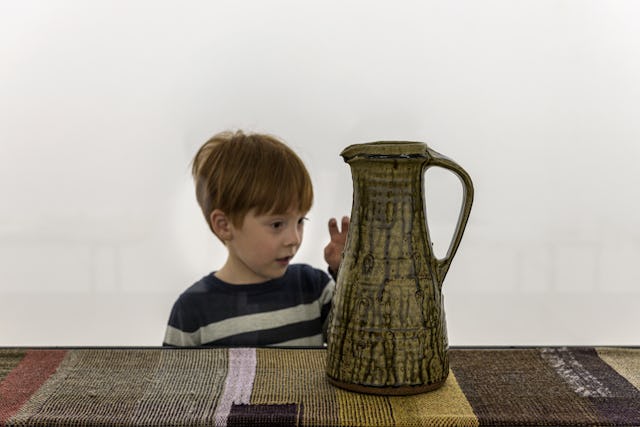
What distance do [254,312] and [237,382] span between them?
25 cm

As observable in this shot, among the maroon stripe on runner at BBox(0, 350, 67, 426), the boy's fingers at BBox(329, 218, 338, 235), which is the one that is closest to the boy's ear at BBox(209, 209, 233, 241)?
the boy's fingers at BBox(329, 218, 338, 235)

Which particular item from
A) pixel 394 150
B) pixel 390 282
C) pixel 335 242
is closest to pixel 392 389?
pixel 390 282

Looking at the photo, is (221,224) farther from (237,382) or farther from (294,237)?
(237,382)

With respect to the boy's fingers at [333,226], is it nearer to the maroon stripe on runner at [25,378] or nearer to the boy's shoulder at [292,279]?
the boy's shoulder at [292,279]

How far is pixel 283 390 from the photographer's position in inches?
25.0

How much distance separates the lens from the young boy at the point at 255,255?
865 millimetres

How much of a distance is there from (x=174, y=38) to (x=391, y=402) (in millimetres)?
532

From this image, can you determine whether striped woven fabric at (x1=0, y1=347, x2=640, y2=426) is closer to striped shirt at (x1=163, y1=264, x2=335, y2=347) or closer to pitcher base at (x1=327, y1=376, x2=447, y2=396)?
pitcher base at (x1=327, y1=376, x2=447, y2=396)

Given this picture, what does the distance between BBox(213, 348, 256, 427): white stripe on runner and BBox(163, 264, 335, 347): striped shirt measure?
0.47 feet

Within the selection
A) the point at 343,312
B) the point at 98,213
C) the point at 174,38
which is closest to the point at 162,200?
the point at 98,213

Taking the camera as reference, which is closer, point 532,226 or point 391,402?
point 391,402

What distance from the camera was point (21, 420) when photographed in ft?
1.85

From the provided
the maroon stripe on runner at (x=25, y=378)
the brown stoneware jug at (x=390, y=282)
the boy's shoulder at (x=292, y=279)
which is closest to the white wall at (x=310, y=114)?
the boy's shoulder at (x=292, y=279)

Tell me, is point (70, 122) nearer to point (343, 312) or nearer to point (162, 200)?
point (162, 200)
